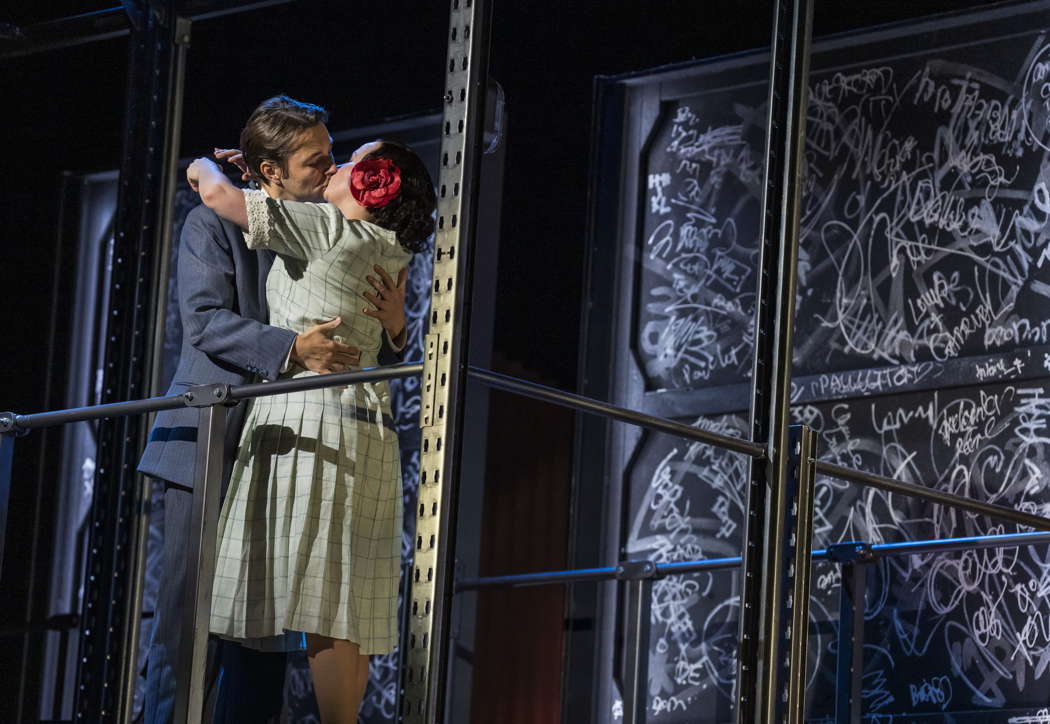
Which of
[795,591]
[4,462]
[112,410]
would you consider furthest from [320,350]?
[795,591]

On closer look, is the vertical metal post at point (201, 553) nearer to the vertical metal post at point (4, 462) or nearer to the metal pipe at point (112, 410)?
the metal pipe at point (112, 410)

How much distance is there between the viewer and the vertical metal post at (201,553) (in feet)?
10.2

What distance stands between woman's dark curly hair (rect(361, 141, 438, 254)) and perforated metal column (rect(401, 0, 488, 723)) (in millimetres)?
632

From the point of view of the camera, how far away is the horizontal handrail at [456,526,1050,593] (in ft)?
14.2

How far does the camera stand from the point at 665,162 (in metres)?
6.03

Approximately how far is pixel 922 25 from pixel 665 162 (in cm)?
103

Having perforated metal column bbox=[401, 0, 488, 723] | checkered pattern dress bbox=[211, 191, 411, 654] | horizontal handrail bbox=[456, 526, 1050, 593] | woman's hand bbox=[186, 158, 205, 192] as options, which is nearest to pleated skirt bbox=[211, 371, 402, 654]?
checkered pattern dress bbox=[211, 191, 411, 654]

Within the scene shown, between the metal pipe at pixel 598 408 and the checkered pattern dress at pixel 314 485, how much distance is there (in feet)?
1.37

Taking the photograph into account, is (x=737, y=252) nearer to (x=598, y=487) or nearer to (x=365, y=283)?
(x=598, y=487)

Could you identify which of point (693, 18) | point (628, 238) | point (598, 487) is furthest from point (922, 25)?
point (598, 487)

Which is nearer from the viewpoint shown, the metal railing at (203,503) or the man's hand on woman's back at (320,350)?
the metal railing at (203,503)

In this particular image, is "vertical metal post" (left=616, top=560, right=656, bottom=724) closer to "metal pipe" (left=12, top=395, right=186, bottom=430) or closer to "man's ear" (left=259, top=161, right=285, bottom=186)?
"man's ear" (left=259, top=161, right=285, bottom=186)

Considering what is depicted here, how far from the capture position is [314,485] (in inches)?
133

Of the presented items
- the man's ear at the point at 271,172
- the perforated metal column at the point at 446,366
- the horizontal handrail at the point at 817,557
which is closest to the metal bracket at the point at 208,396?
the perforated metal column at the point at 446,366
